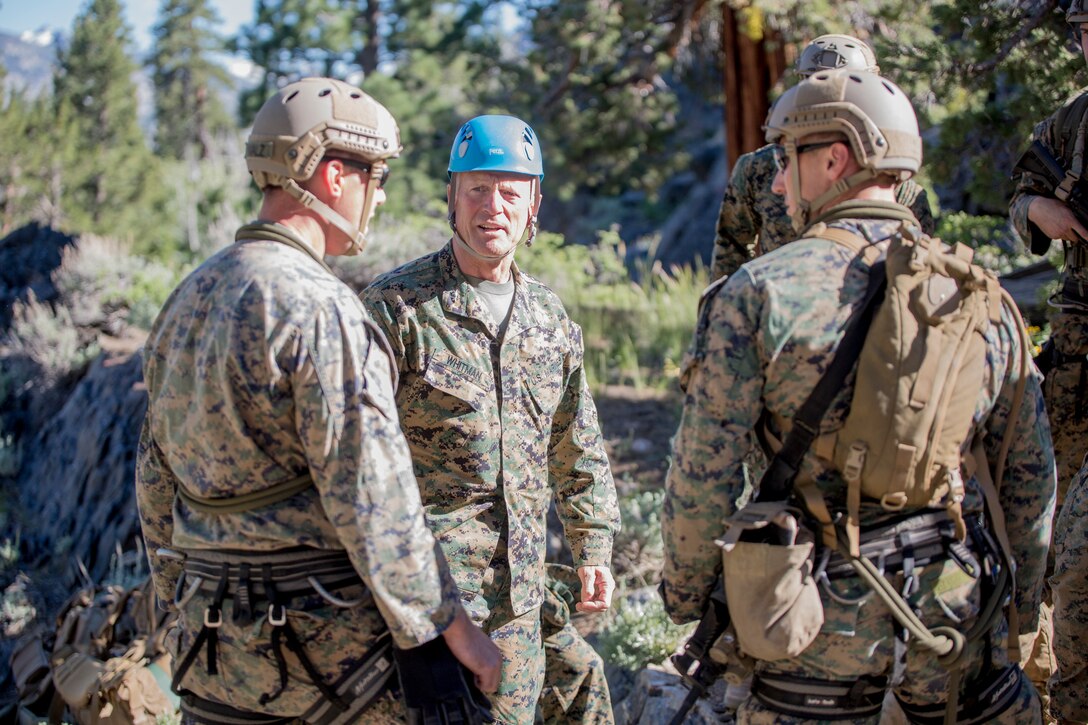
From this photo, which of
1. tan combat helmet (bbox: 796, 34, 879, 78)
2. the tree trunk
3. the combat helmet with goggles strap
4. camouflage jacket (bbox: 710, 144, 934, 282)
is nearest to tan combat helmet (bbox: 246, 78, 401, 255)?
the combat helmet with goggles strap

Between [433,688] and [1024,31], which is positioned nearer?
[433,688]

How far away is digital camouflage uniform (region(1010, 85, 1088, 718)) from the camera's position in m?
4.03

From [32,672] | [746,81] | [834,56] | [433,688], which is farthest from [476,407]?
[746,81]

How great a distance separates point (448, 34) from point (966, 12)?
22856 mm

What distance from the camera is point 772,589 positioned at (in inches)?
95.3

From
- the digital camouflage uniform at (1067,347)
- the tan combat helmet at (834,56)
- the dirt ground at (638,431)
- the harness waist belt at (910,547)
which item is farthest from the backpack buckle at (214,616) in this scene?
the dirt ground at (638,431)

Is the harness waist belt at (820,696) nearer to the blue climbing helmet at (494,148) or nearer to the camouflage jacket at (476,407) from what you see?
the camouflage jacket at (476,407)

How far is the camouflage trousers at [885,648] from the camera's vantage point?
8.26 feet

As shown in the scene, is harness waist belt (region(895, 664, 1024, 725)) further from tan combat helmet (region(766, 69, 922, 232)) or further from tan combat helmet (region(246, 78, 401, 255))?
tan combat helmet (region(246, 78, 401, 255))

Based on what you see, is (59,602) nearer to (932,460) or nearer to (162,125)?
(932,460)

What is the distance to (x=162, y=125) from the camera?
4159cm

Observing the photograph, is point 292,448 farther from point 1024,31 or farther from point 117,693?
point 1024,31

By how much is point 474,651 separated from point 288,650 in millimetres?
443

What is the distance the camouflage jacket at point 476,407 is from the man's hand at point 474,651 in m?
0.50
